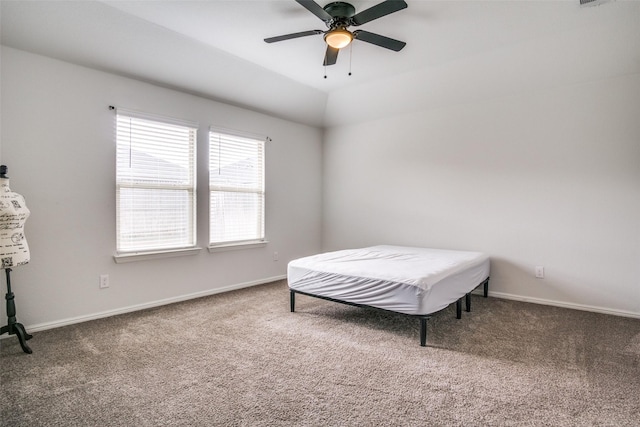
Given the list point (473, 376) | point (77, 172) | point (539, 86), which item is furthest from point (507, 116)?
point (77, 172)

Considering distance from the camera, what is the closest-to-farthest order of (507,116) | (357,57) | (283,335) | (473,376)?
(473,376) → (283,335) → (357,57) → (507,116)

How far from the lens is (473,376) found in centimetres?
216

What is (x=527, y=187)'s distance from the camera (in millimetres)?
3887

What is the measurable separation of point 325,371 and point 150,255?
2290 millimetres

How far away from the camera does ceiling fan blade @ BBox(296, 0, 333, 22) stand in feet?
7.42

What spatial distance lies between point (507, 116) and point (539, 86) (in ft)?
1.36

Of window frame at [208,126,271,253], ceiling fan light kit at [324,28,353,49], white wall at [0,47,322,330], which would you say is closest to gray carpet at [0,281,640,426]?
white wall at [0,47,322,330]

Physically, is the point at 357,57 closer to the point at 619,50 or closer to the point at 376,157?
the point at 376,157

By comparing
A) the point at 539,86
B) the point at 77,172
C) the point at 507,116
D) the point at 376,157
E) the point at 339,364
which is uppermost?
the point at 539,86

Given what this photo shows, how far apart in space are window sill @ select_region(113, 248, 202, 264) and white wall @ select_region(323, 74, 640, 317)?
8.35 ft

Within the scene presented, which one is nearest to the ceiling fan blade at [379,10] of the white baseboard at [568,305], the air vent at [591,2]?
the air vent at [591,2]

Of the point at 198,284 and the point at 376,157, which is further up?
the point at 376,157

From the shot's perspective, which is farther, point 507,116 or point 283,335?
point 507,116

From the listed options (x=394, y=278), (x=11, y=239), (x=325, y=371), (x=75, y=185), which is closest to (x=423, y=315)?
(x=394, y=278)
